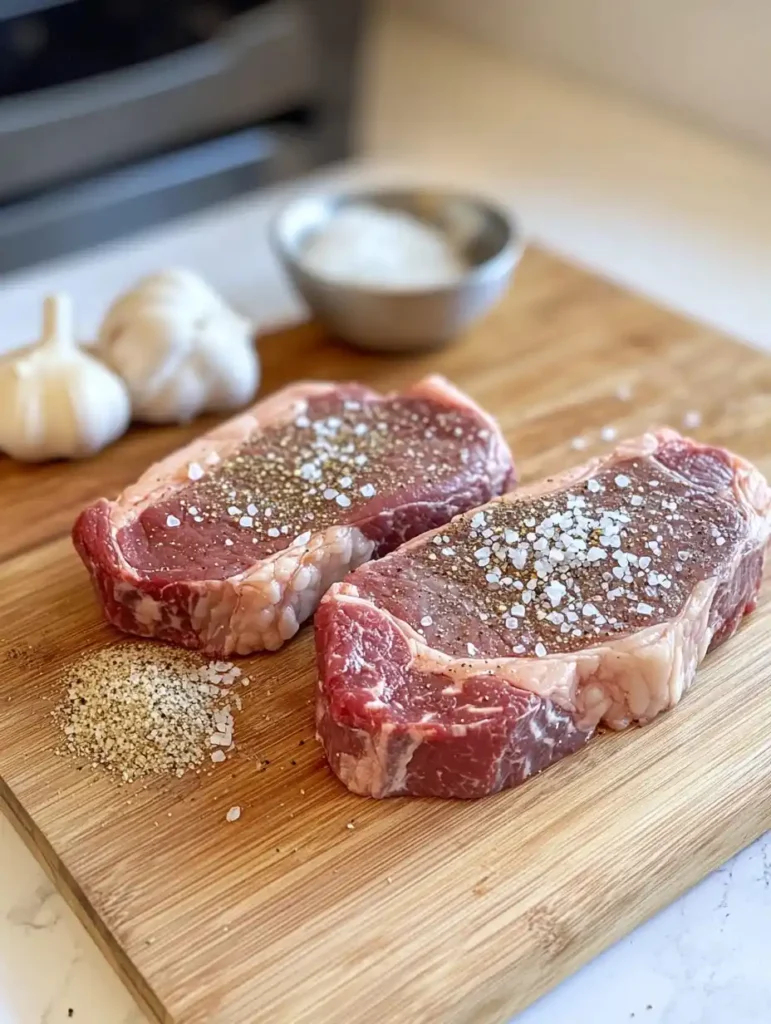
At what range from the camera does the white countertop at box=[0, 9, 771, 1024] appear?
1.23 metres

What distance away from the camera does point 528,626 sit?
54.8 inches

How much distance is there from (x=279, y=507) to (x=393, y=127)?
1.80m

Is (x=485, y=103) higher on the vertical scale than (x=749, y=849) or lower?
higher

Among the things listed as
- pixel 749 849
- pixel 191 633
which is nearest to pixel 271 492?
pixel 191 633

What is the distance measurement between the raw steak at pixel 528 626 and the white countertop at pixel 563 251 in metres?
0.24

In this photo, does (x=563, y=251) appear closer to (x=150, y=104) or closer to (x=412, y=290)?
(x=412, y=290)

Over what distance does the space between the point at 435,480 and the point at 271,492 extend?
230 mm

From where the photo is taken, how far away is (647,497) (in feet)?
5.13

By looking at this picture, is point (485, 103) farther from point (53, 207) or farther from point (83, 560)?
point (83, 560)

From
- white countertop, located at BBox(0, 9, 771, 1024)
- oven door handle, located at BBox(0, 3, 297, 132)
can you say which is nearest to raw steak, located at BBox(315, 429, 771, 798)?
white countertop, located at BBox(0, 9, 771, 1024)

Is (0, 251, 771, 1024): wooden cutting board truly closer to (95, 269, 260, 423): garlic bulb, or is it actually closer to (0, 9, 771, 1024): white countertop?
(0, 9, 771, 1024): white countertop

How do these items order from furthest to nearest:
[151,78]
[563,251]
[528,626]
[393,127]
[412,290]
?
[393,127] < [563,251] < [151,78] < [412,290] < [528,626]

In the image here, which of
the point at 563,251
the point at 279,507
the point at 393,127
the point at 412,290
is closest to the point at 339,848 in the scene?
the point at 279,507

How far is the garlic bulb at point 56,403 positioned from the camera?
1.74 meters
